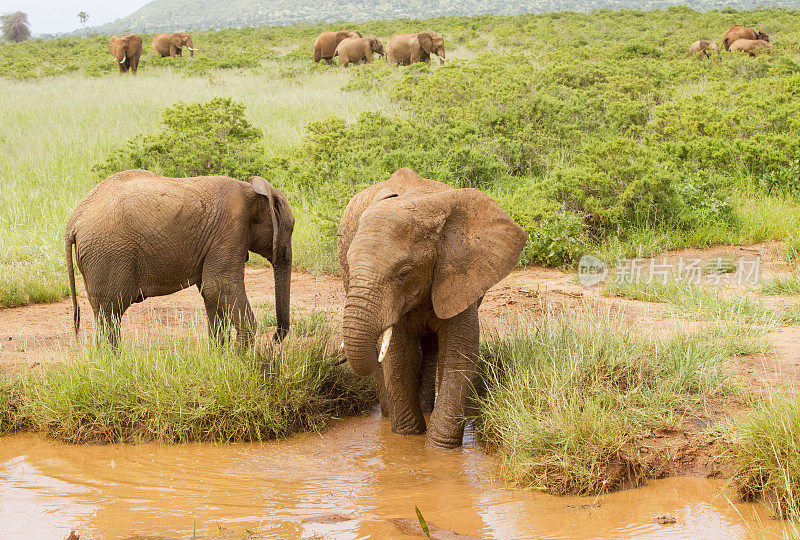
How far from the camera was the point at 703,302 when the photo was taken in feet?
25.3

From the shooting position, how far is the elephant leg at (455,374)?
17.7ft

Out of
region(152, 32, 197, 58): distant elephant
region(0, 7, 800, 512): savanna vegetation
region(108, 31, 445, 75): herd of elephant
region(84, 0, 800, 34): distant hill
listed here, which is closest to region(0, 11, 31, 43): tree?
region(84, 0, 800, 34): distant hill

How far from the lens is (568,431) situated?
16.0 feet

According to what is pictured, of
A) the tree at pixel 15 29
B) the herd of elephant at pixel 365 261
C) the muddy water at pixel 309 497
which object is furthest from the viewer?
the tree at pixel 15 29

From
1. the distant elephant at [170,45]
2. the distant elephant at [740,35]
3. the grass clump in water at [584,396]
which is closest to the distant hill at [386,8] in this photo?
the distant elephant at [170,45]

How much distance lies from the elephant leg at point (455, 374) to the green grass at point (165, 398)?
0.96 m

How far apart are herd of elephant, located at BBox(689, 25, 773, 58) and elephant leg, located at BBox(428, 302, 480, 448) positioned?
1909 centimetres

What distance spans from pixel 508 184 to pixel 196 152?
421 centimetres

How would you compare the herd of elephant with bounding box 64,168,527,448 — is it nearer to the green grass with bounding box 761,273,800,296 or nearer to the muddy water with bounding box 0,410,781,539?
the muddy water with bounding box 0,410,781,539

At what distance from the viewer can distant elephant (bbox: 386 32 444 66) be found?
2744cm

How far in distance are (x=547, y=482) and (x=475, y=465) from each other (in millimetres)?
612

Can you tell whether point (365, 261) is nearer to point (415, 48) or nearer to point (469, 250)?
point (469, 250)

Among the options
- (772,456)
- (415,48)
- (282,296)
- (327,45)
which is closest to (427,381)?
(282,296)

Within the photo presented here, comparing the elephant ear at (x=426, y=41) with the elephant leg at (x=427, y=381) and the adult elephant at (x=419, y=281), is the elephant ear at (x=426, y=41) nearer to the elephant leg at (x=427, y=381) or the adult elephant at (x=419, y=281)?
A: the elephant leg at (x=427, y=381)
